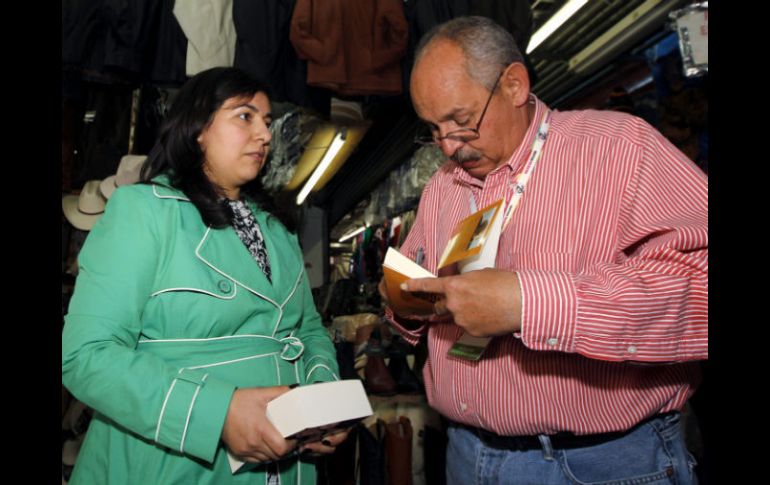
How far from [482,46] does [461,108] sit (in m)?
0.22

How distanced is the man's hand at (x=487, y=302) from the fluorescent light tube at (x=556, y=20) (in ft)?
10.2

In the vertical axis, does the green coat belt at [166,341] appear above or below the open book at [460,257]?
below

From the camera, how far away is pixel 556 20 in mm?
3854

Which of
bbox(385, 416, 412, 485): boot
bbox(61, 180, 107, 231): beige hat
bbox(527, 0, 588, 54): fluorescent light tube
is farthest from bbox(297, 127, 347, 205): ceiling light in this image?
bbox(385, 416, 412, 485): boot

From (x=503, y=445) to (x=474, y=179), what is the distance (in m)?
0.90

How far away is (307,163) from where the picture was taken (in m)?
7.45

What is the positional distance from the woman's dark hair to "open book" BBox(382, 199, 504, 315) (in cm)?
64

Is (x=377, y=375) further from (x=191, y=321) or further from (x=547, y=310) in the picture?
(x=547, y=310)

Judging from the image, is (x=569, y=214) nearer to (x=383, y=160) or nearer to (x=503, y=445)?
(x=503, y=445)

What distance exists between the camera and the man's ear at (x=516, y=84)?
1.64 meters

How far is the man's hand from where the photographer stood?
1134 mm

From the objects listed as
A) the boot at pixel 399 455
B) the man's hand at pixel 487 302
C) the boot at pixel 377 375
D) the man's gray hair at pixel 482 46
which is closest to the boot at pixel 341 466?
the boot at pixel 399 455

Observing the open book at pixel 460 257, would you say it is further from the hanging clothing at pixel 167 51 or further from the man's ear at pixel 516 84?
the hanging clothing at pixel 167 51

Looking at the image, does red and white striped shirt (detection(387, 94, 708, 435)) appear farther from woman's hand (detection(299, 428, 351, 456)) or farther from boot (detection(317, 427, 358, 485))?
boot (detection(317, 427, 358, 485))
